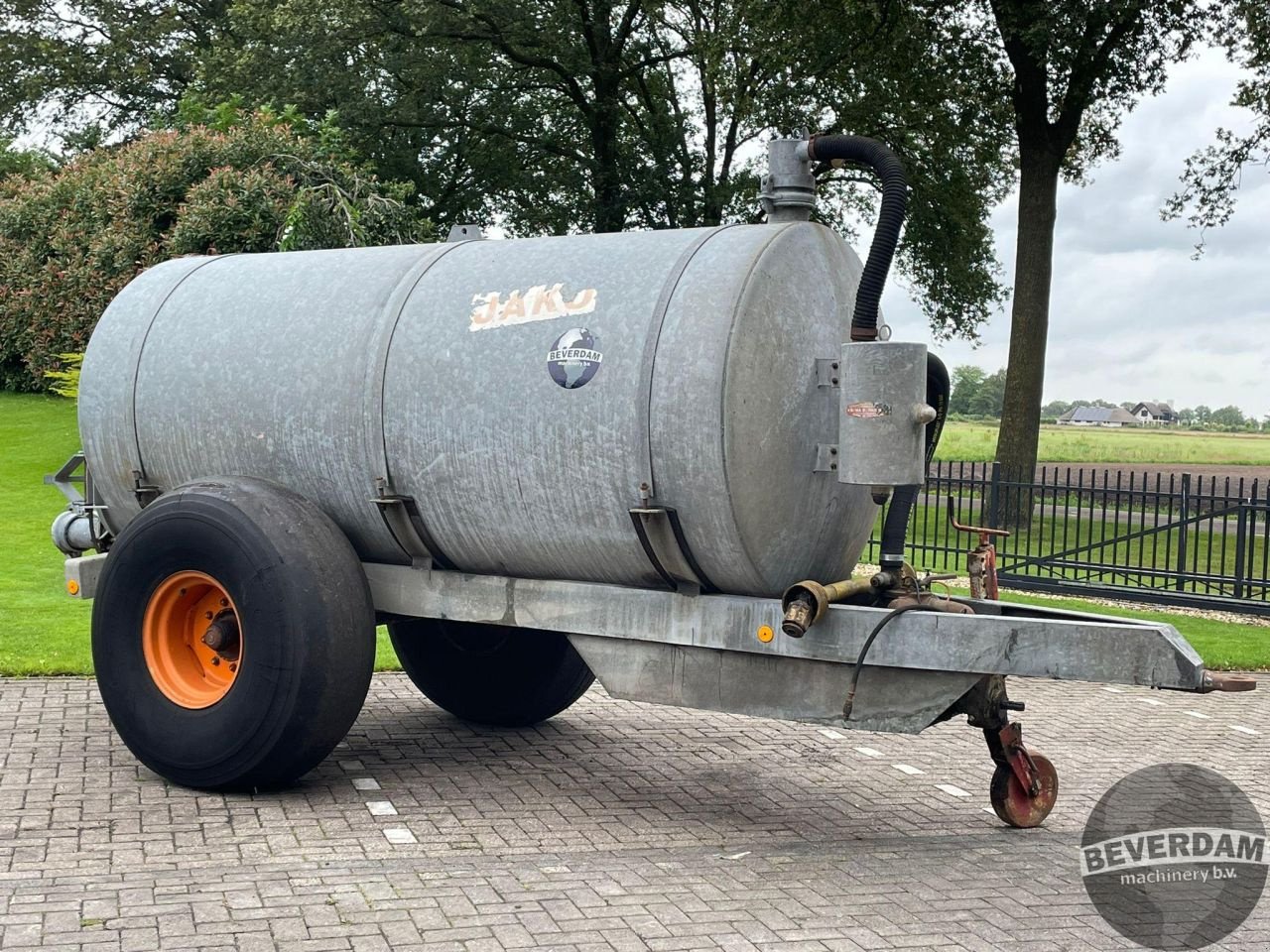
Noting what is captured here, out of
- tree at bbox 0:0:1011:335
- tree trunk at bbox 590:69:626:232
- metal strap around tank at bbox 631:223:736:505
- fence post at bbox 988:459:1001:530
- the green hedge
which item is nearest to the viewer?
metal strap around tank at bbox 631:223:736:505

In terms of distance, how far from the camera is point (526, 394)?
615cm

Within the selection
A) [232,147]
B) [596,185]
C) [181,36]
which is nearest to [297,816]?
[232,147]

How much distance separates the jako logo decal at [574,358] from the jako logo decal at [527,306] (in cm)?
12

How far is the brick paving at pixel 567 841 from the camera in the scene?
15.7ft

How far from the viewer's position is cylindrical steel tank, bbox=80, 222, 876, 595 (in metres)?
5.72

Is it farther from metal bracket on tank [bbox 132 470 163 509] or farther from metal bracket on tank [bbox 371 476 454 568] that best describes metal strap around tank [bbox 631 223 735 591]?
metal bracket on tank [bbox 132 470 163 509]

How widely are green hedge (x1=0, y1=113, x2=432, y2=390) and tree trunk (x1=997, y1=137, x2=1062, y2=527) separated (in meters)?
9.03

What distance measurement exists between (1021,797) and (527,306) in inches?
118

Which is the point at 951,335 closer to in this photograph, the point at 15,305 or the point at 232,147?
the point at 232,147

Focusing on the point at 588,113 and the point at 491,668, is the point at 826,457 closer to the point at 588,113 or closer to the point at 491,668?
the point at 491,668

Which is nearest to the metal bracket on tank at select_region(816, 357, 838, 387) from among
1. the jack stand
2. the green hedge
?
the jack stand

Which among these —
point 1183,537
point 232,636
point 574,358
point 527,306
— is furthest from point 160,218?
point 574,358

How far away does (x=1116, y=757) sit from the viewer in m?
7.92

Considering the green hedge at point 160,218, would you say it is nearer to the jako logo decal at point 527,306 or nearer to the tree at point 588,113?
the tree at point 588,113
